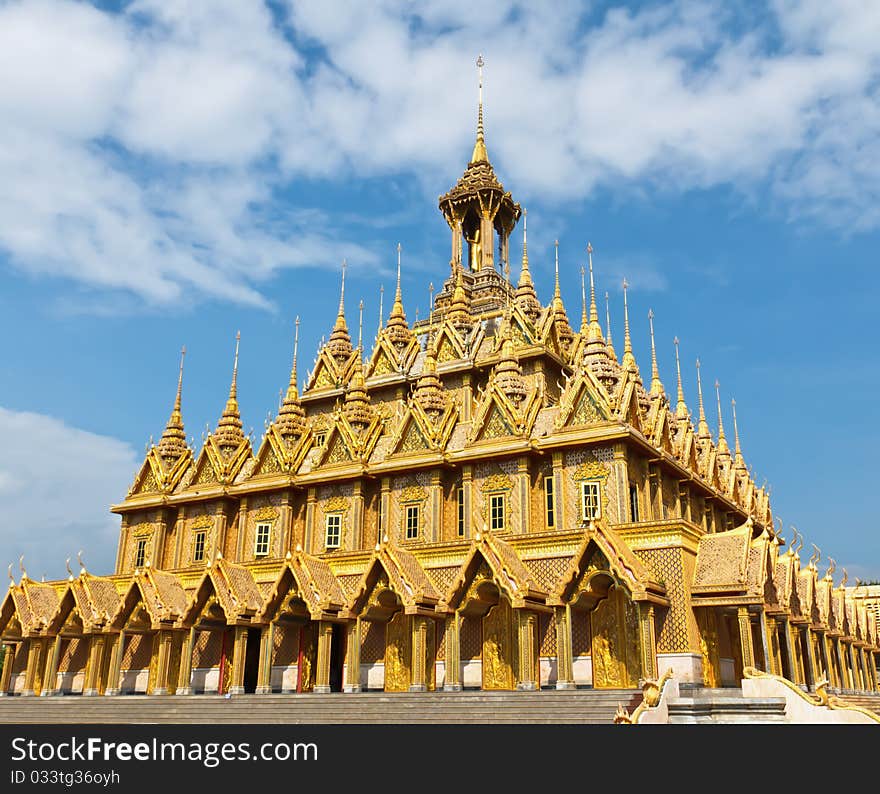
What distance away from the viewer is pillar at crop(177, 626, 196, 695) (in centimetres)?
2835

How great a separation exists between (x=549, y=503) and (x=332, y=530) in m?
8.59

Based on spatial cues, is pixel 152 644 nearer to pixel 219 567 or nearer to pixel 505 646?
pixel 219 567

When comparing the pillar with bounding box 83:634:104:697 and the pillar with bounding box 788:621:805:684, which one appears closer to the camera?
the pillar with bounding box 788:621:805:684

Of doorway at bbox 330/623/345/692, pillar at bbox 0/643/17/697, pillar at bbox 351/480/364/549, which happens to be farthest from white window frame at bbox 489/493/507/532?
pillar at bbox 0/643/17/697

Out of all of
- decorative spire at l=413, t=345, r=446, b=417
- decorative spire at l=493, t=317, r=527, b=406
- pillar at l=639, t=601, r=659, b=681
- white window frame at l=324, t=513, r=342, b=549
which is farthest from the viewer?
decorative spire at l=413, t=345, r=446, b=417

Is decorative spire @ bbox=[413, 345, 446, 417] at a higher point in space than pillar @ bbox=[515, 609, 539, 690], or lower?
higher

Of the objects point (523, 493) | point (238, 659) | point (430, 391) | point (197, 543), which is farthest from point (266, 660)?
point (430, 391)

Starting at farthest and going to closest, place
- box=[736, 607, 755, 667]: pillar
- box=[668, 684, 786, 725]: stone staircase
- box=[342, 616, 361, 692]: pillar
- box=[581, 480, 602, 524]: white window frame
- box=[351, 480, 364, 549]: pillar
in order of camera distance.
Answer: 1. box=[351, 480, 364, 549]: pillar
2. box=[581, 480, 602, 524]: white window frame
3. box=[342, 616, 361, 692]: pillar
4. box=[736, 607, 755, 667]: pillar
5. box=[668, 684, 786, 725]: stone staircase

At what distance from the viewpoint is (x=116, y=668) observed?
30.1 m

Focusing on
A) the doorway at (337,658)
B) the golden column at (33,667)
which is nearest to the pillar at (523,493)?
the doorway at (337,658)

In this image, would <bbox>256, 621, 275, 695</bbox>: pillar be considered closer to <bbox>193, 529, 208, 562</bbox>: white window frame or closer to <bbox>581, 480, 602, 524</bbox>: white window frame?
<bbox>193, 529, 208, 562</bbox>: white window frame

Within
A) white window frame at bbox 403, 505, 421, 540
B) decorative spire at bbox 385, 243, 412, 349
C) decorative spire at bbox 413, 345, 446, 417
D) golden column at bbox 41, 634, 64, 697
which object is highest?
decorative spire at bbox 385, 243, 412, 349

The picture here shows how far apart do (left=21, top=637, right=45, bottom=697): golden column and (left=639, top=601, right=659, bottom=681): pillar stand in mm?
22841

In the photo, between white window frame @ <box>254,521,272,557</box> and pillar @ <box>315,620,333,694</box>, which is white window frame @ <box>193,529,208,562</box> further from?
pillar @ <box>315,620,333,694</box>
